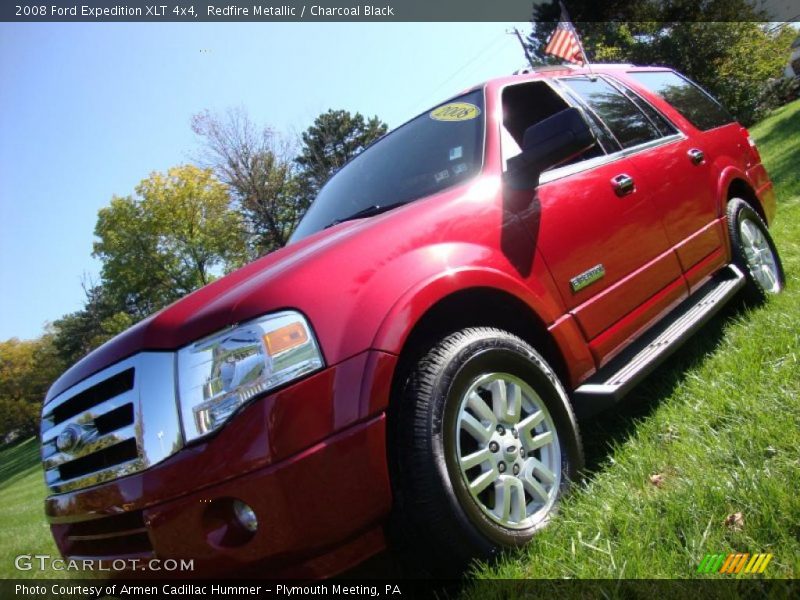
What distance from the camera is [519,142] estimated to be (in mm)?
2746

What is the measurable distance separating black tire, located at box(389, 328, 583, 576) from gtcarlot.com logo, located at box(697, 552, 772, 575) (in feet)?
1.79

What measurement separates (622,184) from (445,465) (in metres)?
1.93

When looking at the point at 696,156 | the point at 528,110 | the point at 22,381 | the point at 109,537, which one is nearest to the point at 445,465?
the point at 109,537

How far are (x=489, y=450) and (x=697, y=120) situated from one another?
3.32m

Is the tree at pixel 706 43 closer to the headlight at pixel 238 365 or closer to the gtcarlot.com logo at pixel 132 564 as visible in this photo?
the headlight at pixel 238 365

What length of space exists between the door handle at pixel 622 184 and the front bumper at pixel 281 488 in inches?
73.6

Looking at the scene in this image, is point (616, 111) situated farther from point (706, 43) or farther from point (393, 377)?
point (706, 43)

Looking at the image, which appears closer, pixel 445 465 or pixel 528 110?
pixel 445 465

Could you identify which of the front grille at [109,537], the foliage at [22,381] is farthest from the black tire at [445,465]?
the foliage at [22,381]

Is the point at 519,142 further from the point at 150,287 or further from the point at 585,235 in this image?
the point at 150,287

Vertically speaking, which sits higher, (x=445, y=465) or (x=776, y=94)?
(x=445, y=465)

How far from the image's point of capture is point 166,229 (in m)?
27.2

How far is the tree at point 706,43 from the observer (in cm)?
2620

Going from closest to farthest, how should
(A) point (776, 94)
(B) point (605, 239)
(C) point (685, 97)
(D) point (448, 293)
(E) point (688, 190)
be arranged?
(D) point (448, 293) → (B) point (605, 239) → (E) point (688, 190) → (C) point (685, 97) → (A) point (776, 94)
